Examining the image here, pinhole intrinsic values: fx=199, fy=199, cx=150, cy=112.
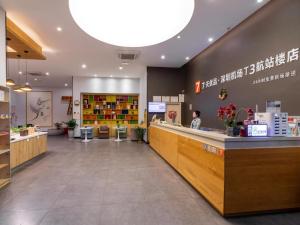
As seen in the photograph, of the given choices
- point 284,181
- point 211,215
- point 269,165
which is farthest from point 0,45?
point 284,181

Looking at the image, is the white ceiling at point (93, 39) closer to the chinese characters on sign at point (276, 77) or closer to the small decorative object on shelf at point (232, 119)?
the chinese characters on sign at point (276, 77)

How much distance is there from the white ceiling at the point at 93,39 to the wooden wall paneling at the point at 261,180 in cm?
305

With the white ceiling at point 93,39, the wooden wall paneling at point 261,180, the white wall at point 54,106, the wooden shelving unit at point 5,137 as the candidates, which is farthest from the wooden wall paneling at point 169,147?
the white wall at point 54,106

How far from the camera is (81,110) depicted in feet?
38.1

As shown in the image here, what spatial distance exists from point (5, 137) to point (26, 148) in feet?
5.15

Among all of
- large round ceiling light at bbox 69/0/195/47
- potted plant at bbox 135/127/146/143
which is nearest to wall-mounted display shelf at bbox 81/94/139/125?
potted plant at bbox 135/127/146/143

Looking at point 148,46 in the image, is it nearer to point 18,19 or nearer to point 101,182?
point 18,19

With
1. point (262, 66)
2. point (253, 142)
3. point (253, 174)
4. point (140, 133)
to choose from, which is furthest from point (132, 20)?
point (140, 133)

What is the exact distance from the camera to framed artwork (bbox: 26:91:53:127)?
1472 cm

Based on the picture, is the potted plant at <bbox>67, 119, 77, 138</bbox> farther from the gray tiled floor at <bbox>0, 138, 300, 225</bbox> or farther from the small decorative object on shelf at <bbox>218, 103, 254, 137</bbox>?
the small decorative object on shelf at <bbox>218, 103, 254, 137</bbox>

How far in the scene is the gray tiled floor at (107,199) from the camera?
8.70 ft

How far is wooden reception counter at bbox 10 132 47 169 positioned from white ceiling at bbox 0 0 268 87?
289 centimetres

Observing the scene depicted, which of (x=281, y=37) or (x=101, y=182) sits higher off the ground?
(x=281, y=37)

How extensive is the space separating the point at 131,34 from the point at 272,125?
4.83 meters
